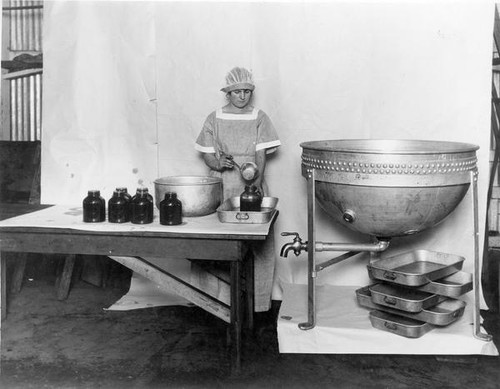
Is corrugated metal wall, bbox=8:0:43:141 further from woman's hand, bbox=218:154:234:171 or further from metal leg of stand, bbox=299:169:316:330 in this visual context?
metal leg of stand, bbox=299:169:316:330

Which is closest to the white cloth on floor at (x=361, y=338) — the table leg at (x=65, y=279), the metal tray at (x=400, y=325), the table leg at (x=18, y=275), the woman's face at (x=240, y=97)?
the metal tray at (x=400, y=325)

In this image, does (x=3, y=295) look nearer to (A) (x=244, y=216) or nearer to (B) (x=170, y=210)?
(B) (x=170, y=210)

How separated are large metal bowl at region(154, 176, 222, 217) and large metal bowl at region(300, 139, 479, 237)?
558 millimetres

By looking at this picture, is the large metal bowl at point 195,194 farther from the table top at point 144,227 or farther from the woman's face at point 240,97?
the woman's face at point 240,97

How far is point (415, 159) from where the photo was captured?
106 inches

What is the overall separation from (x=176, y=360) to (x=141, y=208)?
87 cm

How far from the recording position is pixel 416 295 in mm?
3086

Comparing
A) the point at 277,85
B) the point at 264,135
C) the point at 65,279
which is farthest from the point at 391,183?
the point at 65,279

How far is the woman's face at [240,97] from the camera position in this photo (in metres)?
3.56

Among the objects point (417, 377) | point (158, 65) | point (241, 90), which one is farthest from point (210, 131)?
point (417, 377)

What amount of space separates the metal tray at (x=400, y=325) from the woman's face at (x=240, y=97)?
1.52 meters

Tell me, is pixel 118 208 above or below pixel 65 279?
above

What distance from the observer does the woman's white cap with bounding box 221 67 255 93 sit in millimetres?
3520

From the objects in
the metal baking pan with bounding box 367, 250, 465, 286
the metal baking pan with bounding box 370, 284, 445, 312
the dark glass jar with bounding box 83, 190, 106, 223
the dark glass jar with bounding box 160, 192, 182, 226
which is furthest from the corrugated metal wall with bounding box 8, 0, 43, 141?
the metal baking pan with bounding box 370, 284, 445, 312
